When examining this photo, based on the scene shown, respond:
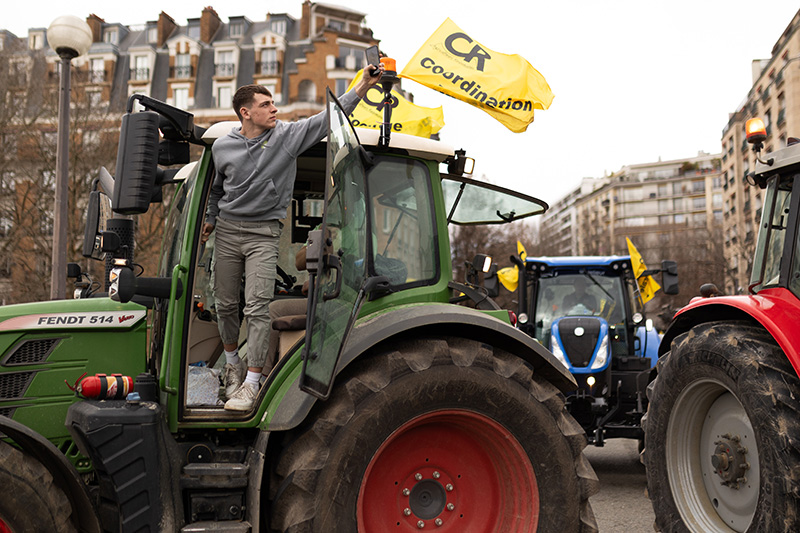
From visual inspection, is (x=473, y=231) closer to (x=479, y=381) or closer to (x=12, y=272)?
(x=12, y=272)

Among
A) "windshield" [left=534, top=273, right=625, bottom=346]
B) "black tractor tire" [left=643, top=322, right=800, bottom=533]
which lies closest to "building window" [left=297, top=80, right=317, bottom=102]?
"windshield" [left=534, top=273, right=625, bottom=346]

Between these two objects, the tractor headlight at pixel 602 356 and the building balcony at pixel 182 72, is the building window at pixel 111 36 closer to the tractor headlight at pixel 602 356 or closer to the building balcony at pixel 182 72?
the building balcony at pixel 182 72

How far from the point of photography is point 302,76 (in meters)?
45.6

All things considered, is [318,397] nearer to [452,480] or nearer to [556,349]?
[452,480]

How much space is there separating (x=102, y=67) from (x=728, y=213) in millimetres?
54884

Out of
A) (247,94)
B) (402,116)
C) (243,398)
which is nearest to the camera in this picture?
(243,398)

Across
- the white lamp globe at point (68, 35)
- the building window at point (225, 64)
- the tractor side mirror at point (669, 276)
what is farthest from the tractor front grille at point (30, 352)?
the building window at point (225, 64)

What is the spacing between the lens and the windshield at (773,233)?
397cm

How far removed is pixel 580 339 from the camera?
26.9ft

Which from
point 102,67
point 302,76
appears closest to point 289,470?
point 302,76

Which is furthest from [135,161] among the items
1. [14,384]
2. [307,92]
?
[307,92]

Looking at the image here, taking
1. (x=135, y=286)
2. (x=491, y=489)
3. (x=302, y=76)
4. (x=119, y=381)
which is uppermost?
(x=302, y=76)

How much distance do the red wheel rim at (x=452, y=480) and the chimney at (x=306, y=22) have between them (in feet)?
163

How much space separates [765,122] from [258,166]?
52.6 m
